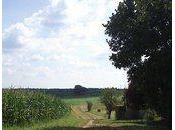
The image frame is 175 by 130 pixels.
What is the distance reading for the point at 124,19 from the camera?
115 ft

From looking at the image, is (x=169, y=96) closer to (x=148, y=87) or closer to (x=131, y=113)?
(x=148, y=87)

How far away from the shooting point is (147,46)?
32.8 metres

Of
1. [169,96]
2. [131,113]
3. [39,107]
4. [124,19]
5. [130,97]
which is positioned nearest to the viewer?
[169,96]

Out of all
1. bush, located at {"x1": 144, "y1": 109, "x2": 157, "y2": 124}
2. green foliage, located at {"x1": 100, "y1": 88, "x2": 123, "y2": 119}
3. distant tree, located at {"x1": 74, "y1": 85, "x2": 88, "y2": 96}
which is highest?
distant tree, located at {"x1": 74, "y1": 85, "x2": 88, "y2": 96}

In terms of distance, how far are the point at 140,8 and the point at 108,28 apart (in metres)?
3.13

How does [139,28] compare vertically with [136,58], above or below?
above

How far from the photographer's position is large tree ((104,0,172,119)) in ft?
105

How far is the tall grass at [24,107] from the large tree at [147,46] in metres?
8.46

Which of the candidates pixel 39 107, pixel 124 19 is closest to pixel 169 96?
pixel 124 19

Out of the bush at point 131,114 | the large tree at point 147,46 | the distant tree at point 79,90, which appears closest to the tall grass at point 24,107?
the large tree at point 147,46

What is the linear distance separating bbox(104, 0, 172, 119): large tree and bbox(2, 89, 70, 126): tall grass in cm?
846

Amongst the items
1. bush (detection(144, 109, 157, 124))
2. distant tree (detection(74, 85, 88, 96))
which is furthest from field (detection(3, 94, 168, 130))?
distant tree (detection(74, 85, 88, 96))

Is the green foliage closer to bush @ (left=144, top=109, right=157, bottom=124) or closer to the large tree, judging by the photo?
bush @ (left=144, top=109, right=157, bottom=124)

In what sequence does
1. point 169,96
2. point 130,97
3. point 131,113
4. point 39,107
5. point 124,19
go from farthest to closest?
point 131,113 → point 130,97 → point 39,107 → point 124,19 → point 169,96
